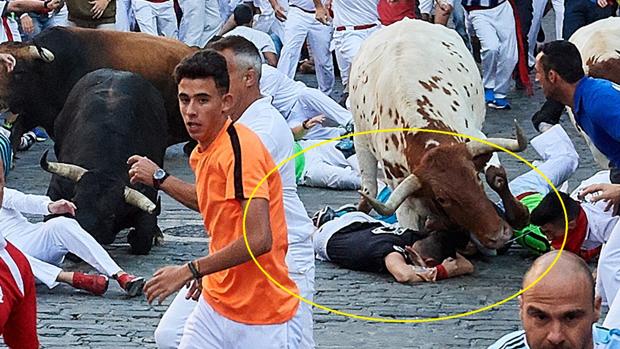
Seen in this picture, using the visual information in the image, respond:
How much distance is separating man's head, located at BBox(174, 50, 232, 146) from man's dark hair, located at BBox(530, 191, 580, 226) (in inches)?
160

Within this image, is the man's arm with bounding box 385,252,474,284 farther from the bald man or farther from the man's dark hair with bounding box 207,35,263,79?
the bald man

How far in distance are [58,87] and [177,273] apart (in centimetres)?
881

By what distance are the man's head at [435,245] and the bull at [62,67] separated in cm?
497

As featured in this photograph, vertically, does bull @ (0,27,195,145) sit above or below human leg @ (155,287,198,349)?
below

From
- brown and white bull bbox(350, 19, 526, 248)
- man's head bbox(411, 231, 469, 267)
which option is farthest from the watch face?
man's head bbox(411, 231, 469, 267)

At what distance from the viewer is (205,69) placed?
6285 millimetres

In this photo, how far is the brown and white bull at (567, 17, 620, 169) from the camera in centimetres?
1191

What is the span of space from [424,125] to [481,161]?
50 cm

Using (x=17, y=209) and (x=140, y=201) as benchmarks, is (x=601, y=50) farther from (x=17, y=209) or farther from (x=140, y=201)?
(x=17, y=209)

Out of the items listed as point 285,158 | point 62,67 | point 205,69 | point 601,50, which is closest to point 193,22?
point 62,67

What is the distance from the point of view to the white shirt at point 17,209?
10266mm

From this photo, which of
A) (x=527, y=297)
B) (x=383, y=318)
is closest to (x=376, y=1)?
(x=383, y=318)

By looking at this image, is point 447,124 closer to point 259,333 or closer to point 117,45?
point 259,333

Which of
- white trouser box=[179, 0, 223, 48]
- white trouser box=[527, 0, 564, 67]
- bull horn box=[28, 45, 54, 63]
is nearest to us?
bull horn box=[28, 45, 54, 63]
